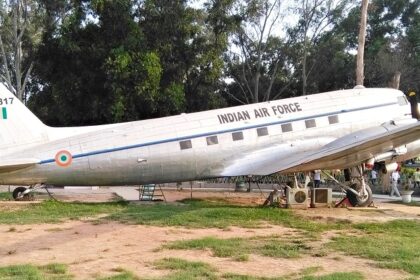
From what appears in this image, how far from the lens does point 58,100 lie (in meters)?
34.4

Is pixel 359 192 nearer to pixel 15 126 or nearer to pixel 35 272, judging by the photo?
pixel 15 126

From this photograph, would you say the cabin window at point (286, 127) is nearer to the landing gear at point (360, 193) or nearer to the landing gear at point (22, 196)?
the landing gear at point (360, 193)

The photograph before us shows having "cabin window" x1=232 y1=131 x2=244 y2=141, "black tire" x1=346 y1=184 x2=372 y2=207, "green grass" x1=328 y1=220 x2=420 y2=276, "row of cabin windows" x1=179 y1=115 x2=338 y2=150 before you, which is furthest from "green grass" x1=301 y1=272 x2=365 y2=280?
"black tire" x1=346 y1=184 x2=372 y2=207

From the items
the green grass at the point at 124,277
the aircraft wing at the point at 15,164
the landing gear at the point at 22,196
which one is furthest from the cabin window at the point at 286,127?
the green grass at the point at 124,277

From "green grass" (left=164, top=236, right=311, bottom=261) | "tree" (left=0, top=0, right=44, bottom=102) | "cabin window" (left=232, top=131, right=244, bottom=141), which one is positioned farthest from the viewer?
"tree" (left=0, top=0, right=44, bottom=102)

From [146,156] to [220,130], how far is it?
9.16ft

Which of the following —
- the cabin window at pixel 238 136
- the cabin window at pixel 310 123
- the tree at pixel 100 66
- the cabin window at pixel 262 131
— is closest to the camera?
the cabin window at pixel 238 136

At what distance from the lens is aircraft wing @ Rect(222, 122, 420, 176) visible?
51.3ft

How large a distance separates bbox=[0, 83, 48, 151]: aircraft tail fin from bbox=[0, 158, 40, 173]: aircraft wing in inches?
30.1

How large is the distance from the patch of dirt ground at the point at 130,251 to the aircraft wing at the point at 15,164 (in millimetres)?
2490

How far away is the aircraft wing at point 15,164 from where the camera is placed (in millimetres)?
15859

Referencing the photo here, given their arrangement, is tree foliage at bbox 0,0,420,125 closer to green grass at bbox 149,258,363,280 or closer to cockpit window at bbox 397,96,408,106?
cockpit window at bbox 397,96,408,106

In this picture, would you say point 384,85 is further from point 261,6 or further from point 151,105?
point 151,105

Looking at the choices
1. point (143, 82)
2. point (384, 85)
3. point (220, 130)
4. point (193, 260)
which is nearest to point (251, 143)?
point (220, 130)
